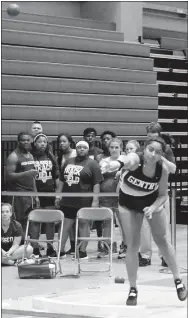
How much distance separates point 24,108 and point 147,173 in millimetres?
8402

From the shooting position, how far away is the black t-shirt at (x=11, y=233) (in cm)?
1013

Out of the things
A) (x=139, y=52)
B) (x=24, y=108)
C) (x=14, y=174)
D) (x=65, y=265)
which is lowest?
(x=65, y=265)

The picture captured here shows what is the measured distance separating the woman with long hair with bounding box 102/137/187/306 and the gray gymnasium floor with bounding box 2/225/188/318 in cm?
27

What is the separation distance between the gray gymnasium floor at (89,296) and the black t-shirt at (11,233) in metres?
0.35

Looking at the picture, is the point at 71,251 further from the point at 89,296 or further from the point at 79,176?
the point at 89,296

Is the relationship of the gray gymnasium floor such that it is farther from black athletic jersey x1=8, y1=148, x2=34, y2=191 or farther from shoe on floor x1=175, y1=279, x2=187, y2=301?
black athletic jersey x1=8, y1=148, x2=34, y2=191

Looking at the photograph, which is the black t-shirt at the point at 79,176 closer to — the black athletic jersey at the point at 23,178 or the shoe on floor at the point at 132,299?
the black athletic jersey at the point at 23,178

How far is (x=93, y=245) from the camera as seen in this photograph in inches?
492

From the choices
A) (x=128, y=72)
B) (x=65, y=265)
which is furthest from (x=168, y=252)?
(x=128, y=72)

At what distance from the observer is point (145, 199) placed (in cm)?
742

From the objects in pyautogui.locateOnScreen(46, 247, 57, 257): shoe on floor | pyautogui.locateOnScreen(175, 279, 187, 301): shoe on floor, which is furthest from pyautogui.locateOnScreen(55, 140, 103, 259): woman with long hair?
pyautogui.locateOnScreen(175, 279, 187, 301): shoe on floor

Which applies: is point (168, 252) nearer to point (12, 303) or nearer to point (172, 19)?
point (12, 303)

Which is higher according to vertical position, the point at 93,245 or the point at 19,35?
the point at 19,35

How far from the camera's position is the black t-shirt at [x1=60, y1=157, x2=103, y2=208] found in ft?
34.9
